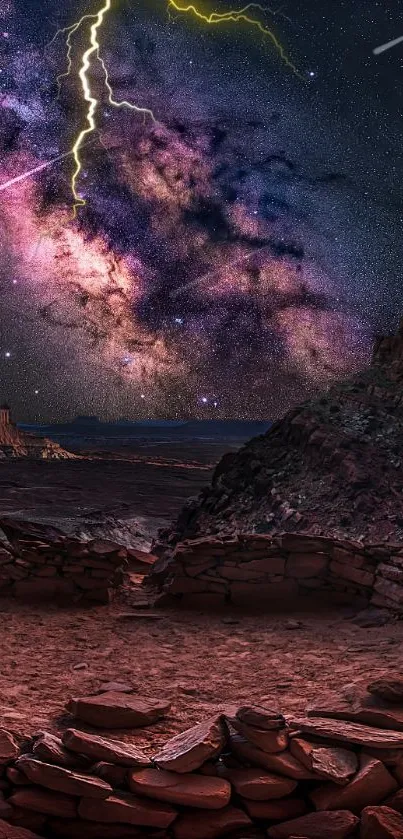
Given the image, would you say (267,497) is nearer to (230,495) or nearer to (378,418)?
(230,495)

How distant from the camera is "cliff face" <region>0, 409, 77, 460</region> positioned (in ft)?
305

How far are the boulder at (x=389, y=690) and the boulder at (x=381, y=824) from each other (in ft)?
3.38

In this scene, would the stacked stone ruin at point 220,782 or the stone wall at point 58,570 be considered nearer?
the stacked stone ruin at point 220,782

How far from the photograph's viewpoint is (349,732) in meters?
4.32

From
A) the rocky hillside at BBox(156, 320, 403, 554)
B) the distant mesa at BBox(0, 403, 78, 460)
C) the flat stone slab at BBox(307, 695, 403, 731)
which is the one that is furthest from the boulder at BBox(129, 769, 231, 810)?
the distant mesa at BBox(0, 403, 78, 460)

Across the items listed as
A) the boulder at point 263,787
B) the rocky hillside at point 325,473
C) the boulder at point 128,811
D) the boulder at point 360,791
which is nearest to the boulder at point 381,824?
the boulder at point 360,791

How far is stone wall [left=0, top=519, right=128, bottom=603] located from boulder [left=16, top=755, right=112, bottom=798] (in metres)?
5.82

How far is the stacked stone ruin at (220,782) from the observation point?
3908 mm

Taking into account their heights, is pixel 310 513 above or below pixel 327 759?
below

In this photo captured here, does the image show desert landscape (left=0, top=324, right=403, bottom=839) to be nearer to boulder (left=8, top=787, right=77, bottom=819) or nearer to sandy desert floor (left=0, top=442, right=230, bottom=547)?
boulder (left=8, top=787, right=77, bottom=819)

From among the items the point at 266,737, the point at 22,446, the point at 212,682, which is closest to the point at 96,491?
the point at 22,446

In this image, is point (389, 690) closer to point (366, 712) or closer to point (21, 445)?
point (366, 712)

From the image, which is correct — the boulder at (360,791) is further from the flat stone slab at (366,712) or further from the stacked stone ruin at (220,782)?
the flat stone slab at (366,712)

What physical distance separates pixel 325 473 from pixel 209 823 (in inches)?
663
